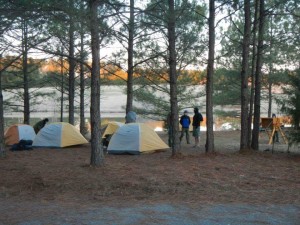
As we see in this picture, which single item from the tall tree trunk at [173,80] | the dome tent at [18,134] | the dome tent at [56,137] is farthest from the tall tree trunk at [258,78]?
the dome tent at [18,134]

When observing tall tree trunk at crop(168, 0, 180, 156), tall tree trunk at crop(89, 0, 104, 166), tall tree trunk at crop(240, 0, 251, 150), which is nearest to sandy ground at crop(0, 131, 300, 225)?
tall tree trunk at crop(168, 0, 180, 156)

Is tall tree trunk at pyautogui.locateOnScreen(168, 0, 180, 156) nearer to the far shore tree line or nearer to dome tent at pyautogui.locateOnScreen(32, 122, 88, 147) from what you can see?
the far shore tree line

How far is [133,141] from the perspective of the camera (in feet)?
43.4

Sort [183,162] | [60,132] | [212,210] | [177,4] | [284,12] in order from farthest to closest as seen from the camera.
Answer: [60,132], [284,12], [177,4], [183,162], [212,210]

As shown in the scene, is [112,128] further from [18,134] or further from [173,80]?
[173,80]

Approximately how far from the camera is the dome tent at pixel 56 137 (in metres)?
15.4

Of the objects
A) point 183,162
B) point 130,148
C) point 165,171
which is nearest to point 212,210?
point 165,171

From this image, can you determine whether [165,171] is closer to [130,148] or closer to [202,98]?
[130,148]

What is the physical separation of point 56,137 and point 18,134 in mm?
2337

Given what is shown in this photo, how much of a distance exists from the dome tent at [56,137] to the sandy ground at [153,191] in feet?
12.6

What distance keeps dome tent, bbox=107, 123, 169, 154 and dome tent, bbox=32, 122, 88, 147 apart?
2.84 m

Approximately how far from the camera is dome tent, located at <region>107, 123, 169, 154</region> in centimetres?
1313

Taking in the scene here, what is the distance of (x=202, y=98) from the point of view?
26.5 m

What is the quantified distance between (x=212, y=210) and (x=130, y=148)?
7.25m
